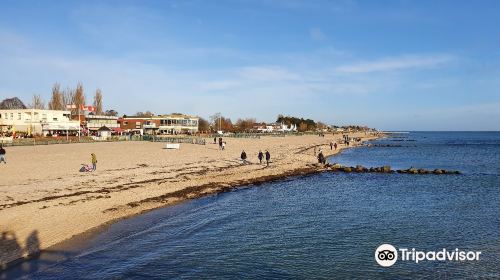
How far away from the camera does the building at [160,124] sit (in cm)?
11800

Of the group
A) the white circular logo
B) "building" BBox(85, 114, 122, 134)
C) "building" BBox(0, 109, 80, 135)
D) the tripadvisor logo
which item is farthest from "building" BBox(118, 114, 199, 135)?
the tripadvisor logo

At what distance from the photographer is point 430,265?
13.7m

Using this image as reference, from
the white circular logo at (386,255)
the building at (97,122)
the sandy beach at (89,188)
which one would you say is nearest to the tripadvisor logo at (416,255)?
the white circular logo at (386,255)

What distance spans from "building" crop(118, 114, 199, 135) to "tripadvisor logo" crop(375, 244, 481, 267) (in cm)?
10596

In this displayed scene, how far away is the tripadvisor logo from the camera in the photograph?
14273 mm

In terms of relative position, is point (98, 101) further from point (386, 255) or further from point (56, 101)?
point (386, 255)

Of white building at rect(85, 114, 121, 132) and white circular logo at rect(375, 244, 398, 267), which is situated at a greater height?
white building at rect(85, 114, 121, 132)

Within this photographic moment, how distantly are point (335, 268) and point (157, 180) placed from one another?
1920 cm

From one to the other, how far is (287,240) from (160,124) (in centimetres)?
10716

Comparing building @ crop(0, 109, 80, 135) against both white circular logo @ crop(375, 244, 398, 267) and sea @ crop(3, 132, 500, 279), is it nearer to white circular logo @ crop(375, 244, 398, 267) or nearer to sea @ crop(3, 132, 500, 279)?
sea @ crop(3, 132, 500, 279)

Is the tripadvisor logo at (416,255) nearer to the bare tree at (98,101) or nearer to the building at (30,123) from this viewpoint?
the building at (30,123)

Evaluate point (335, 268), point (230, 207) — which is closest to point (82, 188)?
point (230, 207)

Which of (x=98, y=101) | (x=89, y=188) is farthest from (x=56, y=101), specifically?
(x=89, y=188)

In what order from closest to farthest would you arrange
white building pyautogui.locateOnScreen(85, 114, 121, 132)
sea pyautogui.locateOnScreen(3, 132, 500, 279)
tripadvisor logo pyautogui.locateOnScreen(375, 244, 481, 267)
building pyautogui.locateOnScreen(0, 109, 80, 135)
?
sea pyautogui.locateOnScreen(3, 132, 500, 279) → tripadvisor logo pyautogui.locateOnScreen(375, 244, 481, 267) → building pyautogui.locateOnScreen(0, 109, 80, 135) → white building pyautogui.locateOnScreen(85, 114, 121, 132)
